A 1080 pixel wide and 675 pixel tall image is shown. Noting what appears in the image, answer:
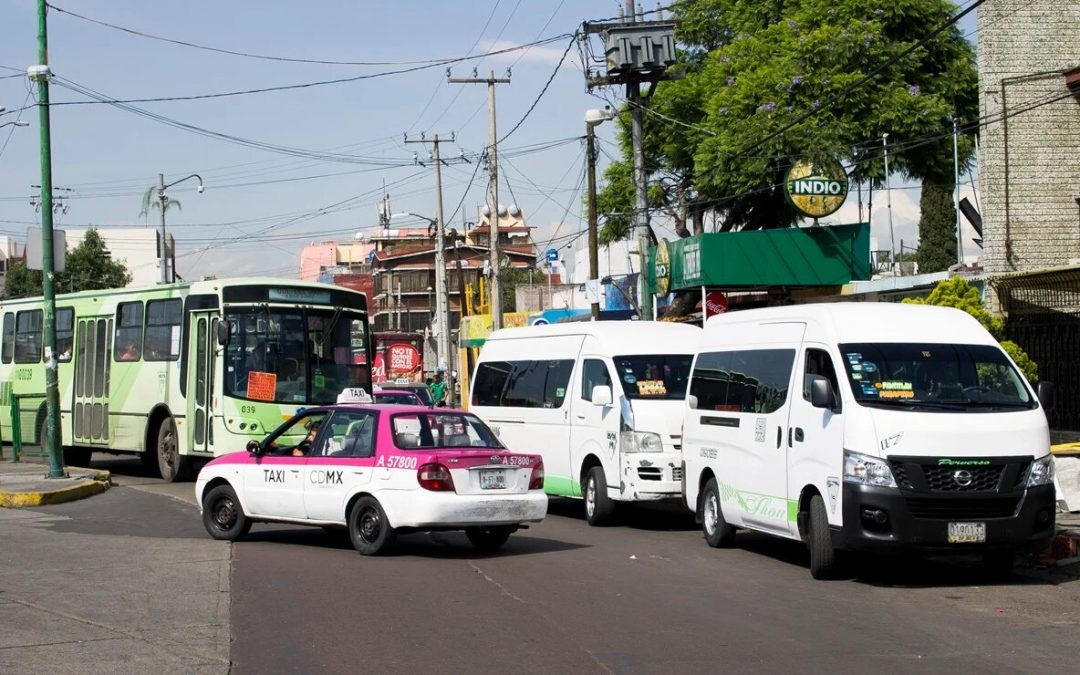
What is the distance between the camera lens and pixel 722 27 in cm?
3909

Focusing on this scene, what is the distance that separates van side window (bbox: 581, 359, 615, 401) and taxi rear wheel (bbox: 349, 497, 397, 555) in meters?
4.77

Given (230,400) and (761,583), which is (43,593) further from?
(230,400)

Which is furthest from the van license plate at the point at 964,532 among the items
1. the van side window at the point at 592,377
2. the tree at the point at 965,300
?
the tree at the point at 965,300

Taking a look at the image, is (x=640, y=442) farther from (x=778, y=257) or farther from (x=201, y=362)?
(x=778, y=257)

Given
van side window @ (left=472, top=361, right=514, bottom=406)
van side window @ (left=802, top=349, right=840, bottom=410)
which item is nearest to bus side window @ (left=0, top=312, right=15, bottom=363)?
van side window @ (left=472, top=361, right=514, bottom=406)

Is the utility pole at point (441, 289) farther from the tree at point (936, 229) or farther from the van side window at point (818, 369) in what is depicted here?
the van side window at point (818, 369)

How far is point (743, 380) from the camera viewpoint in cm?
1389

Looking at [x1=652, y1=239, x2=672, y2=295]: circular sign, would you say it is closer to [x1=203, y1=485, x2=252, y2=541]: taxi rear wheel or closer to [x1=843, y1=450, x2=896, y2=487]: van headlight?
[x1=203, y1=485, x2=252, y2=541]: taxi rear wheel

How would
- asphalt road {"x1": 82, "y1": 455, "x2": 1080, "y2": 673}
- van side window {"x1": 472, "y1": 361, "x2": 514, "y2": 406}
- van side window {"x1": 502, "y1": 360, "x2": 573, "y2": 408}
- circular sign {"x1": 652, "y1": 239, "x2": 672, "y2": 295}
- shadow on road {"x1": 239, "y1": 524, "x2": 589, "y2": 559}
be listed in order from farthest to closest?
circular sign {"x1": 652, "y1": 239, "x2": 672, "y2": 295} < van side window {"x1": 472, "y1": 361, "x2": 514, "y2": 406} < van side window {"x1": 502, "y1": 360, "x2": 573, "y2": 408} < shadow on road {"x1": 239, "y1": 524, "x2": 589, "y2": 559} < asphalt road {"x1": 82, "y1": 455, "x2": 1080, "y2": 673}

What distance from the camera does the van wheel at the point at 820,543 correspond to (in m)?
11.8

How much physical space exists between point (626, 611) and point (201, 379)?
45.2 feet

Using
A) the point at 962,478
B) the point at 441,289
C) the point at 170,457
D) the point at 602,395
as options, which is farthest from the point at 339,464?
the point at 441,289

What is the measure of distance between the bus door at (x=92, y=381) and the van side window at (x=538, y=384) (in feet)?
31.3

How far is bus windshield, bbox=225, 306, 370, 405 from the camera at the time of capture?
21.7m
